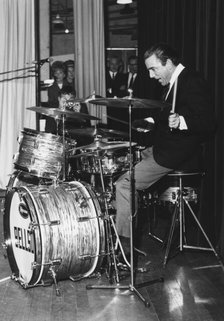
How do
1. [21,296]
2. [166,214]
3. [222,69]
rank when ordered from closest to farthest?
[21,296], [222,69], [166,214]

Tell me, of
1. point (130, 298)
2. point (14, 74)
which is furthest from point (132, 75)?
point (130, 298)

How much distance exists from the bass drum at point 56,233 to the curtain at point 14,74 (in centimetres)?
479

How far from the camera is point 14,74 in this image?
826 cm

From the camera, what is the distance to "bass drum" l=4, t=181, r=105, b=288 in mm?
3363

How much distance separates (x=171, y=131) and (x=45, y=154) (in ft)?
3.92

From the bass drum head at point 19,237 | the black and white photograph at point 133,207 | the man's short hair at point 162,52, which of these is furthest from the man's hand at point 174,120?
the bass drum head at point 19,237

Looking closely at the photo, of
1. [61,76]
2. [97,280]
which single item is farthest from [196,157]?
[61,76]

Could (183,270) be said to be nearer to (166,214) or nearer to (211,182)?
(211,182)

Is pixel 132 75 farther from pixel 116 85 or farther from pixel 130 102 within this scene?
pixel 130 102

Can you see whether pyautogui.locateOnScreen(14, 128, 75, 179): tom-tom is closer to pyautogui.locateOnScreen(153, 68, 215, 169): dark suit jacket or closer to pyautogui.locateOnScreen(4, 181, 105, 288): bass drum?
pyautogui.locateOnScreen(4, 181, 105, 288): bass drum

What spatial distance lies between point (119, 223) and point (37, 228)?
74 centimetres

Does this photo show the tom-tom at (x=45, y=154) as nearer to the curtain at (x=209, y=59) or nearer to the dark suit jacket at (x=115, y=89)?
the curtain at (x=209, y=59)

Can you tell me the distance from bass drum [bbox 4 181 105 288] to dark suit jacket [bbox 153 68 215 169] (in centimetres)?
67

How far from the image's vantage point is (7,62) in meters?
8.18
